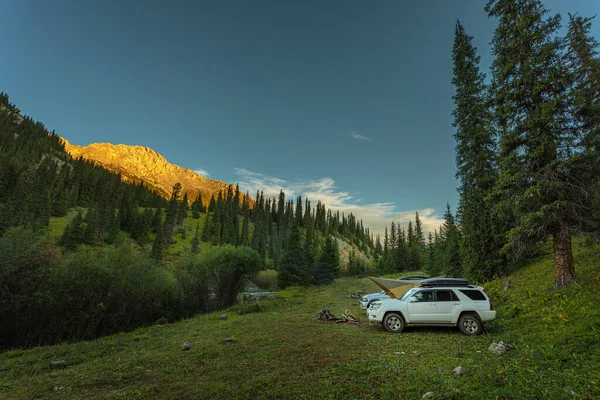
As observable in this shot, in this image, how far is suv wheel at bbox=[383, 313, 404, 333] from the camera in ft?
36.6

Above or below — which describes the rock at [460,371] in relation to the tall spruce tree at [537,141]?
below

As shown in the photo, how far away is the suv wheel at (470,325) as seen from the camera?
9985 millimetres

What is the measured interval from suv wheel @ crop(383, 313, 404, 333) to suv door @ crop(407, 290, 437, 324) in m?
0.49

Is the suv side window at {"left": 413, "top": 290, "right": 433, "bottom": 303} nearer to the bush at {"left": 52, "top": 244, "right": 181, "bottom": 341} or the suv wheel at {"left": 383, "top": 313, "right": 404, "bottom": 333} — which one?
the suv wheel at {"left": 383, "top": 313, "right": 404, "bottom": 333}

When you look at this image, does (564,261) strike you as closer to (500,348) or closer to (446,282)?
(446,282)

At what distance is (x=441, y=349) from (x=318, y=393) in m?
5.05

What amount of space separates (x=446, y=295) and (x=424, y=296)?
84 centimetres

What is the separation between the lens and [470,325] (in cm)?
1019

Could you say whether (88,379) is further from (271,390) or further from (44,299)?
(44,299)

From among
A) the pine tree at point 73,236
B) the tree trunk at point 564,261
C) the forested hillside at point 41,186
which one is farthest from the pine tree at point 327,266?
the pine tree at point 73,236

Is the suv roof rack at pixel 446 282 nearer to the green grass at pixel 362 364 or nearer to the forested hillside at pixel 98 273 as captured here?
the green grass at pixel 362 364

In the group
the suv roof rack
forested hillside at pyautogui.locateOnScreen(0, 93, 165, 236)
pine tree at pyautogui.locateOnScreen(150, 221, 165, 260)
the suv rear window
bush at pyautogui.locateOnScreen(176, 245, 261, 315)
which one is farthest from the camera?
forested hillside at pyautogui.locateOnScreen(0, 93, 165, 236)

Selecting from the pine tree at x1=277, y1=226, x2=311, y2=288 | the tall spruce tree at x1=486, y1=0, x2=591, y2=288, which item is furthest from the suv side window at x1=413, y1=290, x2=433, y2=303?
the pine tree at x1=277, y1=226, x2=311, y2=288

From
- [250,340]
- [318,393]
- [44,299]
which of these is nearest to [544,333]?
[318,393]
